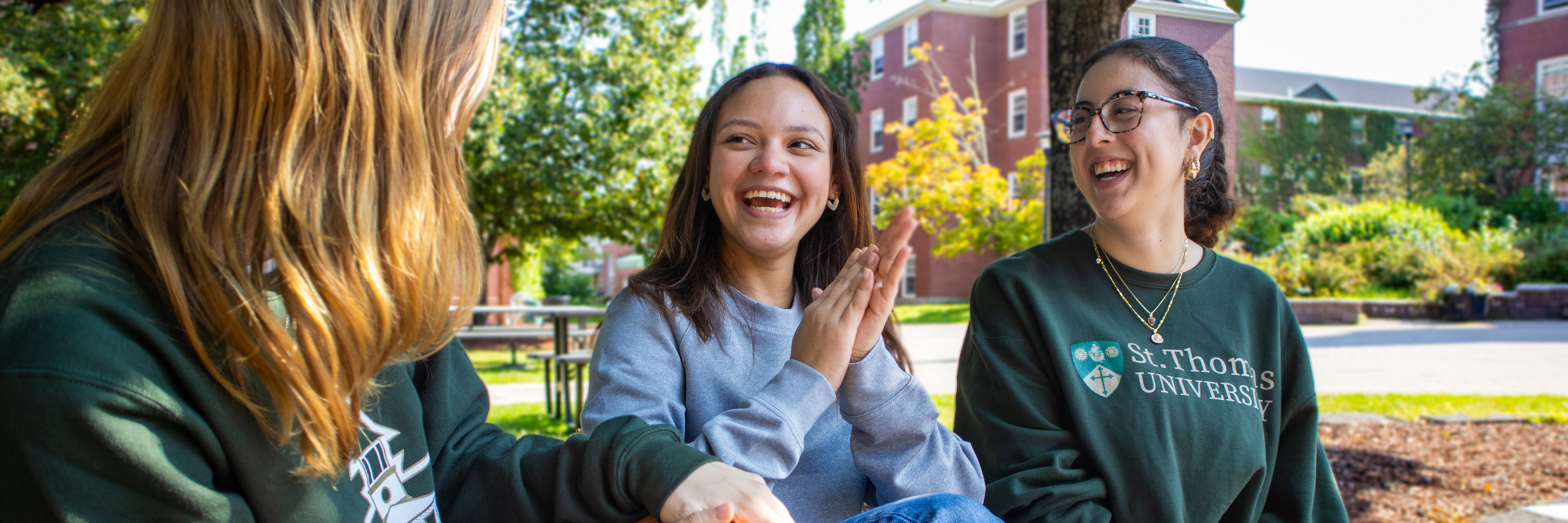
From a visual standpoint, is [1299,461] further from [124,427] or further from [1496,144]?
[1496,144]

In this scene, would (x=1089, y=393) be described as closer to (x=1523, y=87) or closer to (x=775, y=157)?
(x=775, y=157)

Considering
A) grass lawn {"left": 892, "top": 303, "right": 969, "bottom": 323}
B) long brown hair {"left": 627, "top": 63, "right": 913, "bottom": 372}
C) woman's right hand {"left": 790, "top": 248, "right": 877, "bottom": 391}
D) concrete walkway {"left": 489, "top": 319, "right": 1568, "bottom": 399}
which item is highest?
long brown hair {"left": 627, "top": 63, "right": 913, "bottom": 372}

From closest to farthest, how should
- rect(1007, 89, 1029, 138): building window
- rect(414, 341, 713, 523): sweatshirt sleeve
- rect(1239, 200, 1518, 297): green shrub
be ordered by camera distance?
rect(414, 341, 713, 523): sweatshirt sleeve, rect(1239, 200, 1518, 297): green shrub, rect(1007, 89, 1029, 138): building window

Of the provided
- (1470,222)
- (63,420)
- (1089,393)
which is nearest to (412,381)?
(63,420)

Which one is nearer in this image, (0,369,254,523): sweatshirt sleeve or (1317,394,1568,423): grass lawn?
(0,369,254,523): sweatshirt sleeve

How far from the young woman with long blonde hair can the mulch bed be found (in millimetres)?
4369

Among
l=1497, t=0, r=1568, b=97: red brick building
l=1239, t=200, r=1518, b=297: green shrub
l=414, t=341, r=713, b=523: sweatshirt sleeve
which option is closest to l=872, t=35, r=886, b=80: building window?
l=1239, t=200, r=1518, b=297: green shrub

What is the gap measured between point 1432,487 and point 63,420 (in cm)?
556

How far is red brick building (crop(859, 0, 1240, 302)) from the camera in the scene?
86.7 ft

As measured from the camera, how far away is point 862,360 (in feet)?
5.47

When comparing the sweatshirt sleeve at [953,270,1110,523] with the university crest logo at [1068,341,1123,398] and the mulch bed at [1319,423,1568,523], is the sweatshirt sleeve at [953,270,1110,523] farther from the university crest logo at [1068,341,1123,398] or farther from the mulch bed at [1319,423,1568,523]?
Result: the mulch bed at [1319,423,1568,523]

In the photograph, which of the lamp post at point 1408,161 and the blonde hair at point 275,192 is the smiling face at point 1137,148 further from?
the lamp post at point 1408,161

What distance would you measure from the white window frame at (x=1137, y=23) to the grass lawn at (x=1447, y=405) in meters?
5.66

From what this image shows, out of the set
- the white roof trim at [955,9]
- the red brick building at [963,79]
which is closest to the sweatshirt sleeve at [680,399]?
the white roof trim at [955,9]
